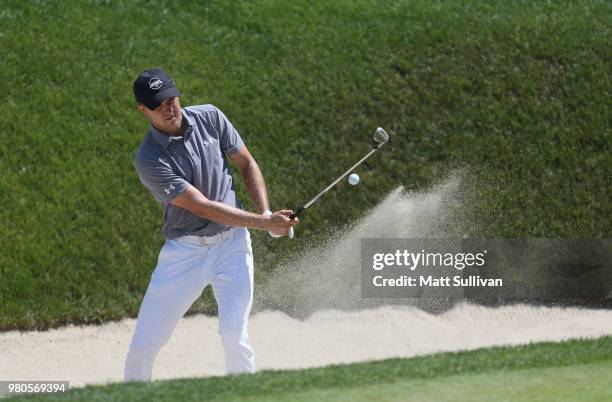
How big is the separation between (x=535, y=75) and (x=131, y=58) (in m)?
4.12

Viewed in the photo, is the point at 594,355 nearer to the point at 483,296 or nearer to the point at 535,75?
the point at 483,296

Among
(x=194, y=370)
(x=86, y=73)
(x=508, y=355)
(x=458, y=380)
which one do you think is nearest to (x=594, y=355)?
(x=508, y=355)

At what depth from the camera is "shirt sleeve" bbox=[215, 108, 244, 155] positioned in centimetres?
620

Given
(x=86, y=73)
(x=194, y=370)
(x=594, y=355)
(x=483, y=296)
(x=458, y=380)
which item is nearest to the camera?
(x=458, y=380)

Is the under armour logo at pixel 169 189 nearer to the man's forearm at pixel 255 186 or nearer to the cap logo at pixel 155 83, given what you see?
the cap logo at pixel 155 83

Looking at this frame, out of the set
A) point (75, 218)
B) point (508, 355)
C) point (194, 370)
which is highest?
point (508, 355)

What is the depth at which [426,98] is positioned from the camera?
1066cm

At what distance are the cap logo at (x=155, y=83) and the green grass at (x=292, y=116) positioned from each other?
3377 millimetres

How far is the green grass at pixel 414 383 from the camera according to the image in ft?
16.2

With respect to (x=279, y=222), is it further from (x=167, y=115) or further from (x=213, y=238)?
(x=167, y=115)

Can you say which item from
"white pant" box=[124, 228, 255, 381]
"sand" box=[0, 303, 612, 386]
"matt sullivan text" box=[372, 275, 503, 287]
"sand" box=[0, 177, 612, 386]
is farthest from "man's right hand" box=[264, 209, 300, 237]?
"matt sullivan text" box=[372, 275, 503, 287]

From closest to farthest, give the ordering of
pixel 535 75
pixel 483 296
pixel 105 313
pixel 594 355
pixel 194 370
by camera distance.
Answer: pixel 594 355 → pixel 194 370 → pixel 105 313 → pixel 483 296 → pixel 535 75

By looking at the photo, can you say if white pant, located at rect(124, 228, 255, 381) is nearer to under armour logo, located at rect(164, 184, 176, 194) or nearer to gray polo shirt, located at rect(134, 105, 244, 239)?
gray polo shirt, located at rect(134, 105, 244, 239)

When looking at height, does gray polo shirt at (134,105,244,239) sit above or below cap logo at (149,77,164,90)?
below
